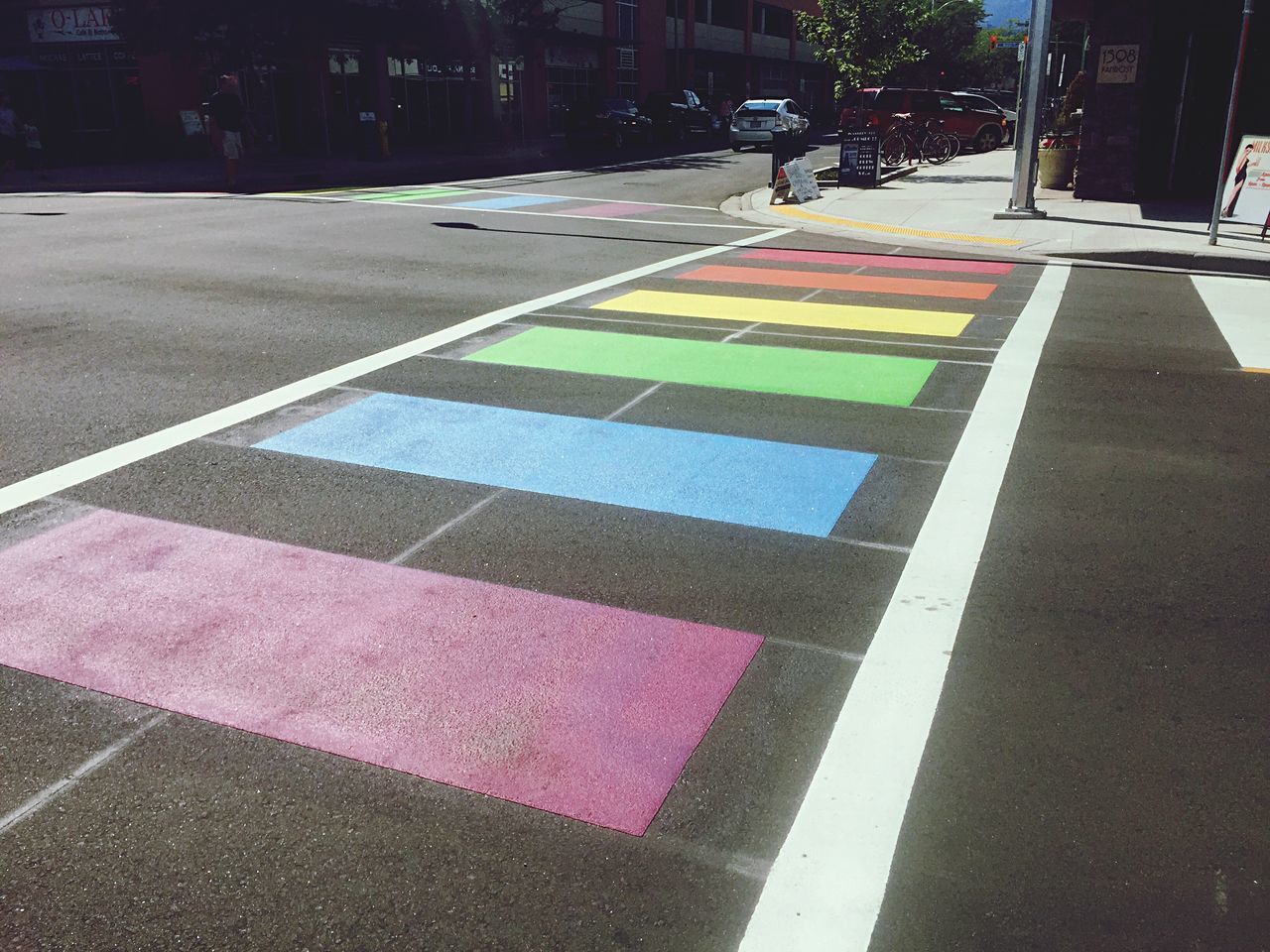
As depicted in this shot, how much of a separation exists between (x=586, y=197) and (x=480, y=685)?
18.3 meters

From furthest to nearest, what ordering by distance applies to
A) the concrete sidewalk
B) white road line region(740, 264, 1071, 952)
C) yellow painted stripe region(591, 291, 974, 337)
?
1. the concrete sidewalk
2. yellow painted stripe region(591, 291, 974, 337)
3. white road line region(740, 264, 1071, 952)

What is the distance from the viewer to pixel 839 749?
3535 mm

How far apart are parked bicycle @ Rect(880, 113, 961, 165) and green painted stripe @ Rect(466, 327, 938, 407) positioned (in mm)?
19537

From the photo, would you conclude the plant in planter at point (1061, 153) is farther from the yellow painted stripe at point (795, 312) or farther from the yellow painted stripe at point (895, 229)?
the yellow painted stripe at point (795, 312)

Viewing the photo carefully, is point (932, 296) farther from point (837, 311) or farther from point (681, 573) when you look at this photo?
point (681, 573)

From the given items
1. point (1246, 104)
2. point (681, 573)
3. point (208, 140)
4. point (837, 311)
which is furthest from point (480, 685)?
point (208, 140)

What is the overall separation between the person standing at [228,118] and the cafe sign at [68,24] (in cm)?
1356

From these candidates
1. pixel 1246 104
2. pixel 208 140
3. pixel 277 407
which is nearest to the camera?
pixel 277 407

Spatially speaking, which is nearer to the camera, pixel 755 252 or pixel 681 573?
pixel 681 573

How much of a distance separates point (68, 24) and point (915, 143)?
26161mm

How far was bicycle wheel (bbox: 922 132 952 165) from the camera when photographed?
29.3 metres

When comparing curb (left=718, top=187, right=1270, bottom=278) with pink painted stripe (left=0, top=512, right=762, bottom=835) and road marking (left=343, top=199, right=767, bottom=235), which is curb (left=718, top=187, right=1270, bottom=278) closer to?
road marking (left=343, top=199, right=767, bottom=235)

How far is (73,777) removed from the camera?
3371 millimetres

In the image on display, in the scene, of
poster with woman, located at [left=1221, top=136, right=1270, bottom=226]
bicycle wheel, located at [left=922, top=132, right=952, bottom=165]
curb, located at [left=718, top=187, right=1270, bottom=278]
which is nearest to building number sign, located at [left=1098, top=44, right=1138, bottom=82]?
poster with woman, located at [left=1221, top=136, right=1270, bottom=226]
